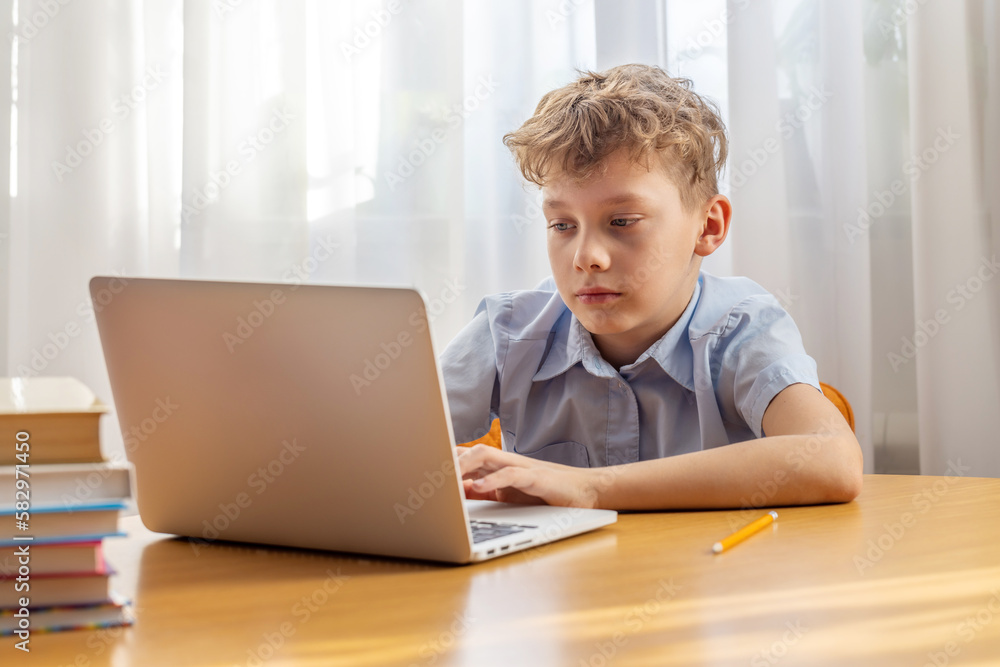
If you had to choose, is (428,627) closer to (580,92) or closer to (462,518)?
(462,518)

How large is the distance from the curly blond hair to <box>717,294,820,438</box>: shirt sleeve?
0.61ft

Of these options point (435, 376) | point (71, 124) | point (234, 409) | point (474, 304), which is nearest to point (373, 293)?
point (435, 376)

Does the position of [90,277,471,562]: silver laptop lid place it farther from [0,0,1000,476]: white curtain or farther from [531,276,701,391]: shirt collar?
[0,0,1000,476]: white curtain

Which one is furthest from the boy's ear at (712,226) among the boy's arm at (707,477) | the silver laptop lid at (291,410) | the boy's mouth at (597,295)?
the silver laptop lid at (291,410)

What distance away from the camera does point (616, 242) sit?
1221 millimetres

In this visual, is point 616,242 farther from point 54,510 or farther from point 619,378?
point 54,510

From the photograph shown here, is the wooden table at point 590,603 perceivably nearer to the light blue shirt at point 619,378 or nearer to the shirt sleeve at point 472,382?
the light blue shirt at point 619,378

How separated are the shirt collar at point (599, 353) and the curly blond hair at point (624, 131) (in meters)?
0.18

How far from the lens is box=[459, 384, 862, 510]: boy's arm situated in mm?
901

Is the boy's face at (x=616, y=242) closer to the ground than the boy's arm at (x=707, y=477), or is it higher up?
higher up

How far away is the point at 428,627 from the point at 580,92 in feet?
3.21

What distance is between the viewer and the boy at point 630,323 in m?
1.21

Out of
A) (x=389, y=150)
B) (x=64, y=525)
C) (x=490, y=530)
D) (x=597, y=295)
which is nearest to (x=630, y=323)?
(x=597, y=295)

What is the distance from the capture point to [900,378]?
7.13 feet
